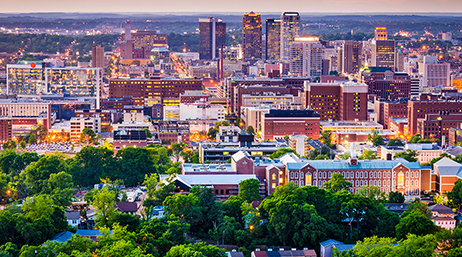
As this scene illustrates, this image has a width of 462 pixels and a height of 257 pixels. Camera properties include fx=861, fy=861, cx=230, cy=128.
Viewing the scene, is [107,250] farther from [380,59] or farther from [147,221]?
[380,59]

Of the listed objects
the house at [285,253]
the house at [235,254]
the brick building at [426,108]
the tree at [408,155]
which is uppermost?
the brick building at [426,108]

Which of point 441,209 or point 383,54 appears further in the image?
point 383,54

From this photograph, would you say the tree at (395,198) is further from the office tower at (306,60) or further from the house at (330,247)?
the office tower at (306,60)

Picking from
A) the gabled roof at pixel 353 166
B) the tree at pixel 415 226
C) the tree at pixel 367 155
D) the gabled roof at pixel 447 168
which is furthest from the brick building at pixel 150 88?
the tree at pixel 415 226

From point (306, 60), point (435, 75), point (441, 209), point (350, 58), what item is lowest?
point (441, 209)

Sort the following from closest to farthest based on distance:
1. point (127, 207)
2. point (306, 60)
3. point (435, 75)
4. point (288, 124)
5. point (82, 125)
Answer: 1. point (127, 207)
2. point (288, 124)
3. point (82, 125)
4. point (435, 75)
5. point (306, 60)

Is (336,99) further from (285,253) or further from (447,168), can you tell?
(285,253)

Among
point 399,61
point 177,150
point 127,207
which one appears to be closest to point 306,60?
point 399,61
